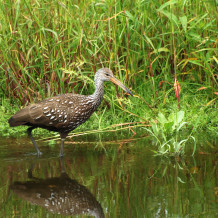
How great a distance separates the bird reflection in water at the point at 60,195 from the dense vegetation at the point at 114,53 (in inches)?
94.4

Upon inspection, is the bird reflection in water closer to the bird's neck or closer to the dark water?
the dark water

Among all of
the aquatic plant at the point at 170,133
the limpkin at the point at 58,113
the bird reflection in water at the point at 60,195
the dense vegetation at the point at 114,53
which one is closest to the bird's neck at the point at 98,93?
the limpkin at the point at 58,113

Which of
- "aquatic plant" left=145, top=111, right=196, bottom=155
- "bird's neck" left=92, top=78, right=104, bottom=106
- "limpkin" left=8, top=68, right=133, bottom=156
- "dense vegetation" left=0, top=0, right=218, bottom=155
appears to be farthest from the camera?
"dense vegetation" left=0, top=0, right=218, bottom=155

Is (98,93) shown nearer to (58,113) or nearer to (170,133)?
(58,113)

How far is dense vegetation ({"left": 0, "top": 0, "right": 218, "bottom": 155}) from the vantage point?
7.66 metres

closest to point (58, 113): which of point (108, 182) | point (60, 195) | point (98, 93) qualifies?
point (98, 93)

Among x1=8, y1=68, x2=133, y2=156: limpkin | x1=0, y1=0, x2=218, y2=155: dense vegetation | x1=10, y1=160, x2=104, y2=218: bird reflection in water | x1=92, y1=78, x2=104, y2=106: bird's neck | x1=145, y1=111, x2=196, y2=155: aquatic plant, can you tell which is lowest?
x1=10, y1=160, x2=104, y2=218: bird reflection in water

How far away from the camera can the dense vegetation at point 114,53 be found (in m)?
7.66

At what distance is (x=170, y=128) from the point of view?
6.59 meters

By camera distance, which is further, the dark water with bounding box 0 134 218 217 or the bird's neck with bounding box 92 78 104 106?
the bird's neck with bounding box 92 78 104 106

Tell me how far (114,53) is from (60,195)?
351cm

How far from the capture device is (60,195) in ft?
16.1

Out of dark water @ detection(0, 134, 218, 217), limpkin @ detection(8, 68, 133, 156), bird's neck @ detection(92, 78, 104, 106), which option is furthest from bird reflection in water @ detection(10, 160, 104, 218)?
bird's neck @ detection(92, 78, 104, 106)

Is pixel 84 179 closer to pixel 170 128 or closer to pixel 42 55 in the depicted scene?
pixel 170 128
